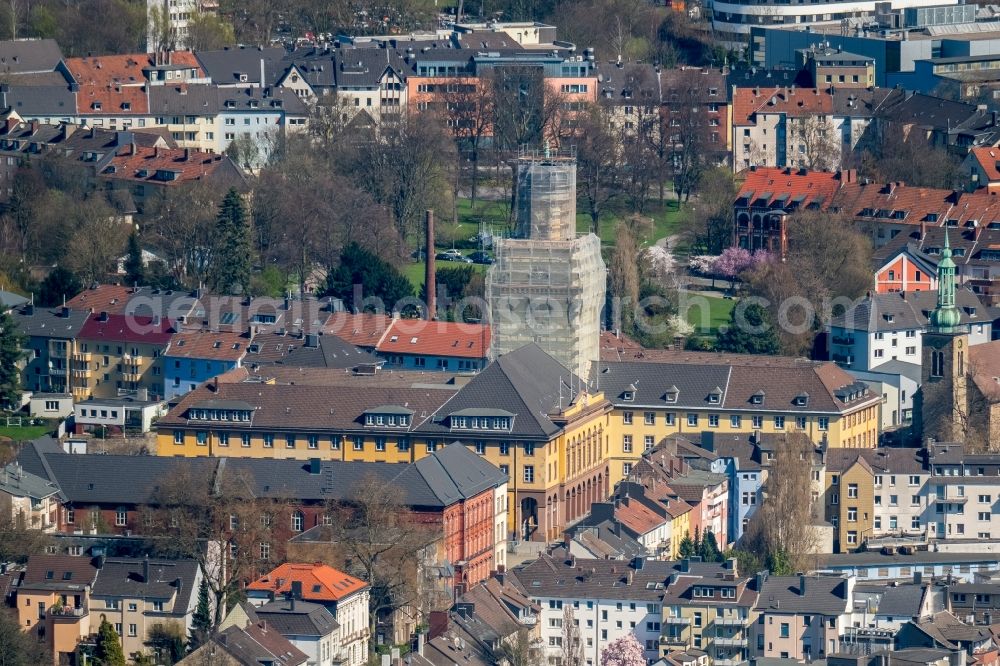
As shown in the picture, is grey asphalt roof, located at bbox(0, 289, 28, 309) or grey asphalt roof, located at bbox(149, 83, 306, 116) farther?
grey asphalt roof, located at bbox(149, 83, 306, 116)

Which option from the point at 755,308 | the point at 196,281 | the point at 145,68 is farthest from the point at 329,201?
the point at 145,68

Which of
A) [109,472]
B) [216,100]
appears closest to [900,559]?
[109,472]

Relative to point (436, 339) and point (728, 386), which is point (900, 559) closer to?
point (728, 386)

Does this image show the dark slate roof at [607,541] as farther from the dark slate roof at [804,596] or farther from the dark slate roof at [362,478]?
the dark slate roof at [804,596]

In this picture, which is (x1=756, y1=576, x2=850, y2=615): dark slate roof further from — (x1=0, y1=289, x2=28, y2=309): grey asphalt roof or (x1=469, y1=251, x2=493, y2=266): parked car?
(x1=469, y1=251, x2=493, y2=266): parked car

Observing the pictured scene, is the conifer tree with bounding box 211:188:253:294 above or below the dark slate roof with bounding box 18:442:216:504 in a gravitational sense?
above

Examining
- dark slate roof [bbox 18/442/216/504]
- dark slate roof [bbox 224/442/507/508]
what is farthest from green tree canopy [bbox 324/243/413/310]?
dark slate roof [bbox 224/442/507/508]

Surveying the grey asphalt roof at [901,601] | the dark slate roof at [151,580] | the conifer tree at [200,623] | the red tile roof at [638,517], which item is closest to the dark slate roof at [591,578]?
the red tile roof at [638,517]
